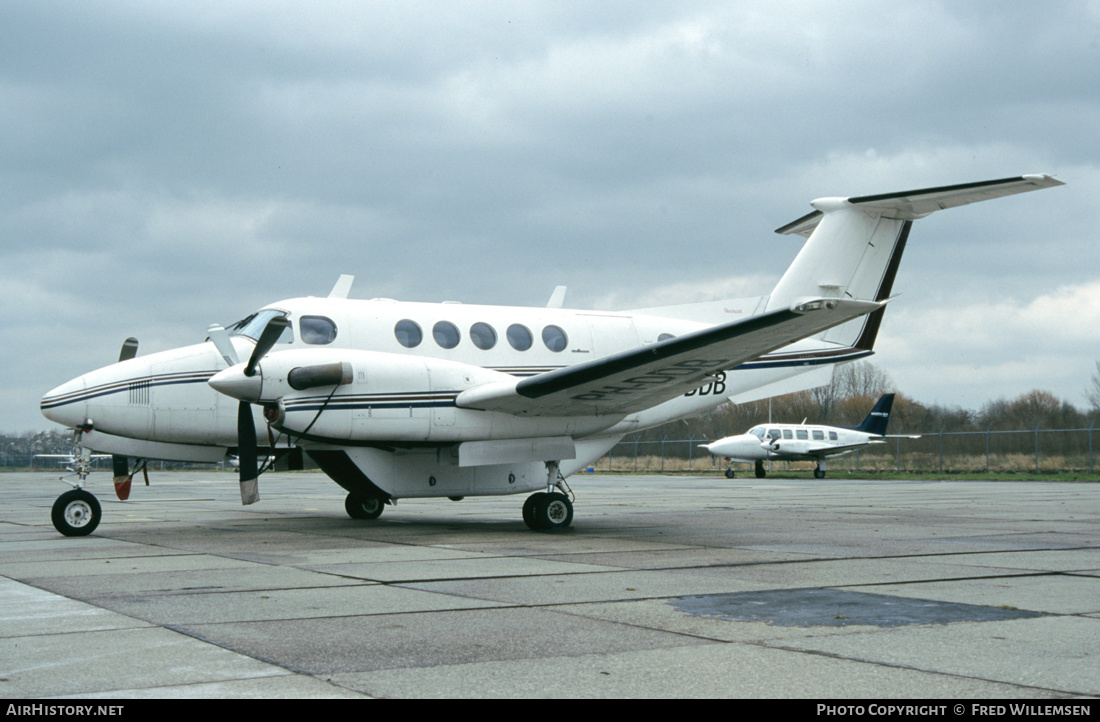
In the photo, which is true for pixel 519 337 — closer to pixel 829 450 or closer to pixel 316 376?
pixel 316 376

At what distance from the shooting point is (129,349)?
40.2 feet

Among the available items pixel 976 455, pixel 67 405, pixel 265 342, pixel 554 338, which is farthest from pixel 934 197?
pixel 976 455

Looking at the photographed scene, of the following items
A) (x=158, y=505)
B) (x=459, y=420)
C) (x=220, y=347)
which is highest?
(x=220, y=347)

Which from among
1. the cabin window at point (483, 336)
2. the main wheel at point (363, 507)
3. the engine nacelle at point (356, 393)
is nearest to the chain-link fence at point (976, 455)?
the main wheel at point (363, 507)

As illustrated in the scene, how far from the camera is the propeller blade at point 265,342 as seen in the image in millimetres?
10333

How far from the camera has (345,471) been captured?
1238 centimetres

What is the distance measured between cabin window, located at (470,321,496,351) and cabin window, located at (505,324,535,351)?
24 cm

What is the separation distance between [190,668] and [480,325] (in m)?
8.61

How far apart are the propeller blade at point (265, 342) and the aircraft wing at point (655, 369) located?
7.37 feet

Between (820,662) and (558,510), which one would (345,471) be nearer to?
(558,510)

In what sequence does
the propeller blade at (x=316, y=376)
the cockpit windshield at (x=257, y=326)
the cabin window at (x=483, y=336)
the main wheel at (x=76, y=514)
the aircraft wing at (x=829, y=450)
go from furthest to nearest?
the aircraft wing at (x=829, y=450) < the cabin window at (x=483, y=336) < the cockpit windshield at (x=257, y=326) < the main wheel at (x=76, y=514) < the propeller blade at (x=316, y=376)

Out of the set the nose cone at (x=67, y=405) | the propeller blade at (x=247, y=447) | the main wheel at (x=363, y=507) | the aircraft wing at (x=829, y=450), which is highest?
the nose cone at (x=67, y=405)

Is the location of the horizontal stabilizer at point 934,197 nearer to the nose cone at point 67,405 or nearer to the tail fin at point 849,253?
the tail fin at point 849,253

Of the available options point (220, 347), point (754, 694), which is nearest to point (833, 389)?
point (220, 347)
